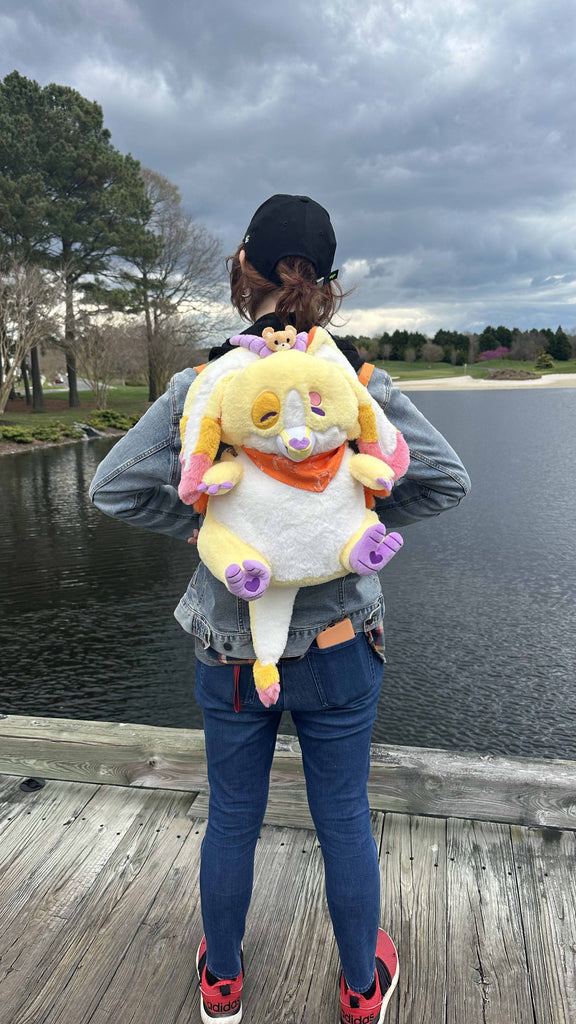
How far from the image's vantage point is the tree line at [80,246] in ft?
71.5

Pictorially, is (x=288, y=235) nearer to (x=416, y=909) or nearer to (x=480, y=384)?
(x=416, y=909)

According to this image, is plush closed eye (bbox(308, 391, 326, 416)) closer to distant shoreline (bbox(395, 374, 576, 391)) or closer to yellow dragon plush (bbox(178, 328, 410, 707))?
yellow dragon plush (bbox(178, 328, 410, 707))

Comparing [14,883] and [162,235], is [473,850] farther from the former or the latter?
[162,235]

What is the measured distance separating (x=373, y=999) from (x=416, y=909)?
0.32 meters

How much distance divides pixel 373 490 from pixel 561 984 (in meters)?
1.09

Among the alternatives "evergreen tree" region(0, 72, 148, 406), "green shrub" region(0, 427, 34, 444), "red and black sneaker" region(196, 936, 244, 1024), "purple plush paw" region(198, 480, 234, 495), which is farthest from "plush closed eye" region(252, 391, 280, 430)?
"evergreen tree" region(0, 72, 148, 406)

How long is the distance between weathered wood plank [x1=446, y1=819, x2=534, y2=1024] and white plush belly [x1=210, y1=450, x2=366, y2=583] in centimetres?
94

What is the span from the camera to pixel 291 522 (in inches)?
41.5

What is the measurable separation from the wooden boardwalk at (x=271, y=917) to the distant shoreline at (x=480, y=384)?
1469 inches

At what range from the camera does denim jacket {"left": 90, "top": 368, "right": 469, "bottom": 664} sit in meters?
1.18

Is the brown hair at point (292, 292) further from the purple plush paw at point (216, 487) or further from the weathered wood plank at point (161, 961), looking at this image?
the weathered wood plank at point (161, 961)

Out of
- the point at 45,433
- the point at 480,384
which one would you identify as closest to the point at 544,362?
the point at 480,384

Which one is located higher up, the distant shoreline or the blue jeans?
the distant shoreline

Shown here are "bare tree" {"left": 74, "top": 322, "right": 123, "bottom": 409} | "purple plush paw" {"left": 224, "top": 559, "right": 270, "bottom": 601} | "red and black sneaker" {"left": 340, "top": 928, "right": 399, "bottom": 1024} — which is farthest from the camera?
"bare tree" {"left": 74, "top": 322, "right": 123, "bottom": 409}
